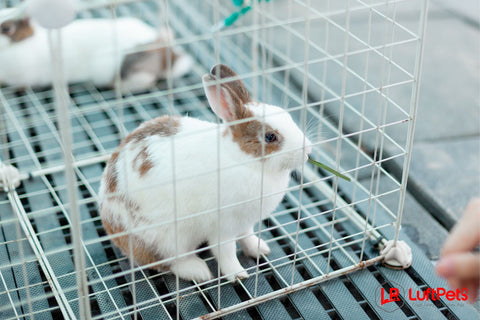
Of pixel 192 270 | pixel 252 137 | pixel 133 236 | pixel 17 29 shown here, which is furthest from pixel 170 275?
pixel 17 29

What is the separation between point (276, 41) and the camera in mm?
3141

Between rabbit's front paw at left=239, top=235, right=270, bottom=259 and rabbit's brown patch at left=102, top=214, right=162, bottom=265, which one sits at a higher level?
rabbit's brown patch at left=102, top=214, right=162, bottom=265

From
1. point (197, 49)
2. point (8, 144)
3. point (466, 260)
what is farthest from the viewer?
point (197, 49)

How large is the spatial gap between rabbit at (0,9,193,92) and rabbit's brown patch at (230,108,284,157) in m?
1.19

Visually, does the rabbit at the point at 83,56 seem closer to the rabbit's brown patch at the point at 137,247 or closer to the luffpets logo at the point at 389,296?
the rabbit's brown patch at the point at 137,247

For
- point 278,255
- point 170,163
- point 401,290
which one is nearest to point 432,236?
point 401,290

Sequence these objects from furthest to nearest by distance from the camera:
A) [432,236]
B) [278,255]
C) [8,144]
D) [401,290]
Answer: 1. [8,144]
2. [432,236]
3. [278,255]
4. [401,290]

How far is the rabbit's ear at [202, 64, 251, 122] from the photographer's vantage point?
57.2 inches

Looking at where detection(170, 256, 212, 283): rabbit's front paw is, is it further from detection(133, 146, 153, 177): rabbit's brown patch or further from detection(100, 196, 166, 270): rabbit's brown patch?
detection(133, 146, 153, 177): rabbit's brown patch

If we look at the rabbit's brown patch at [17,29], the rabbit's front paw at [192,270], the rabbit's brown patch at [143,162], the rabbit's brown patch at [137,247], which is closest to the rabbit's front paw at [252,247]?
the rabbit's front paw at [192,270]

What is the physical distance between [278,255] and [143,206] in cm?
44

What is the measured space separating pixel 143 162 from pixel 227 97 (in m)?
0.26

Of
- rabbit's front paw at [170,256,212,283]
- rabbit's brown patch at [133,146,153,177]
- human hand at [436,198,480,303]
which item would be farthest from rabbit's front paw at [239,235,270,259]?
human hand at [436,198,480,303]

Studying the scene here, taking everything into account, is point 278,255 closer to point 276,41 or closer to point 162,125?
point 162,125
